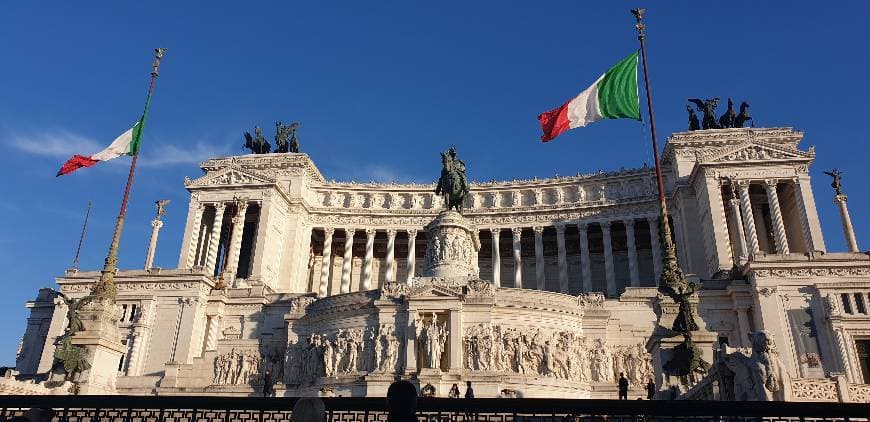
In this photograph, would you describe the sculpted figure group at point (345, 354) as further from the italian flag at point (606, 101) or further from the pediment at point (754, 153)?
the pediment at point (754, 153)

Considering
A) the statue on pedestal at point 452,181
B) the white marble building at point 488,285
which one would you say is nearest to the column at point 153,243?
the white marble building at point 488,285

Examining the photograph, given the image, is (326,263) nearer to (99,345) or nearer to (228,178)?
(228,178)

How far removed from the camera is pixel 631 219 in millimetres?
67062

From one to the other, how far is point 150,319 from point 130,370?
396cm

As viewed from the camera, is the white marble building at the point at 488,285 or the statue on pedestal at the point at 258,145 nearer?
the white marble building at the point at 488,285

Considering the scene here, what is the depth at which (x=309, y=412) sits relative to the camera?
20.2 feet

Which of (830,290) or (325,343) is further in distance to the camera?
(830,290)

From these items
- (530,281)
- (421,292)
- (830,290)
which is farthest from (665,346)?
(530,281)

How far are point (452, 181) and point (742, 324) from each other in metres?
21.6

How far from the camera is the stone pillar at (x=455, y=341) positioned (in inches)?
1362

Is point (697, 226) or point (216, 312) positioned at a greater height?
point (697, 226)

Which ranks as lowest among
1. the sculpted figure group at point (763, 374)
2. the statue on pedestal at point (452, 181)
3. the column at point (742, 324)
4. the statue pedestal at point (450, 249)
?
the sculpted figure group at point (763, 374)

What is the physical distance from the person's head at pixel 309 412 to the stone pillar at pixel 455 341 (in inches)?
1134

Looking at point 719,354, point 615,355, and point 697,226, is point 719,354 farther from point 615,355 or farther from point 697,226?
point 697,226
